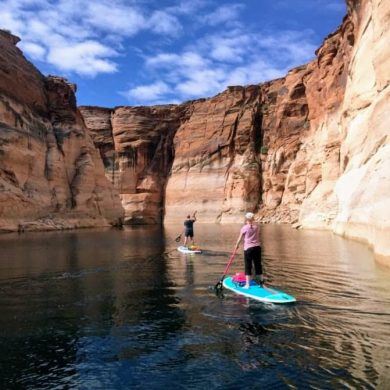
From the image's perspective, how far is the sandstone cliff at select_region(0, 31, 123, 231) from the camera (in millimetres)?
48281

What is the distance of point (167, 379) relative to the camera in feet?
20.5

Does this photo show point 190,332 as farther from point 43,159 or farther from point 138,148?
point 138,148

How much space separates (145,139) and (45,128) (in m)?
45.1

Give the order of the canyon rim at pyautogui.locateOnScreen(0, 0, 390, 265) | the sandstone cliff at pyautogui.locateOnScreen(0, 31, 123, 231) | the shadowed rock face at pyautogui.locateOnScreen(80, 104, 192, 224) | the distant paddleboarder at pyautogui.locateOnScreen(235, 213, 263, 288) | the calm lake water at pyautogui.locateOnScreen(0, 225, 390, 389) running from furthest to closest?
1. the shadowed rock face at pyautogui.locateOnScreen(80, 104, 192, 224)
2. the sandstone cliff at pyautogui.locateOnScreen(0, 31, 123, 231)
3. the canyon rim at pyautogui.locateOnScreen(0, 0, 390, 265)
4. the distant paddleboarder at pyautogui.locateOnScreen(235, 213, 263, 288)
5. the calm lake water at pyautogui.locateOnScreen(0, 225, 390, 389)

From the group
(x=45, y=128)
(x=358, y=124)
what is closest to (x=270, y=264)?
(x=358, y=124)

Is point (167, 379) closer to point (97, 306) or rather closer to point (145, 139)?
point (97, 306)

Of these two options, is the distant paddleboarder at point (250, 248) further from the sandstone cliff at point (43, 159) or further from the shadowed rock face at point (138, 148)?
the shadowed rock face at point (138, 148)

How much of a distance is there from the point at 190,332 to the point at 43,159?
51737mm

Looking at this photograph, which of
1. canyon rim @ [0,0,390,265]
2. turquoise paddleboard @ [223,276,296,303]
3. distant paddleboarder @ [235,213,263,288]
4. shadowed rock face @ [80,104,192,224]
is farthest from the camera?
shadowed rock face @ [80,104,192,224]

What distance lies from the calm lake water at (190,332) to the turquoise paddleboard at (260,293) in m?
0.27

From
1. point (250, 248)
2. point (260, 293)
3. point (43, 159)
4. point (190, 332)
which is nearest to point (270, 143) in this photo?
point (43, 159)

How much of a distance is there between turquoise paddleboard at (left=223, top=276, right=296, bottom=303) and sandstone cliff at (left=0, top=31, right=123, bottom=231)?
121ft

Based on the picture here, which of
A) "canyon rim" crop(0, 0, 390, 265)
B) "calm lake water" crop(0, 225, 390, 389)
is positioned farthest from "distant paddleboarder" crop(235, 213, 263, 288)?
"canyon rim" crop(0, 0, 390, 265)

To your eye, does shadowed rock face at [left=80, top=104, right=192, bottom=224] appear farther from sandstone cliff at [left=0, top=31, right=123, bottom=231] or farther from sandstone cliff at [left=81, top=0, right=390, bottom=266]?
sandstone cliff at [left=0, top=31, right=123, bottom=231]
